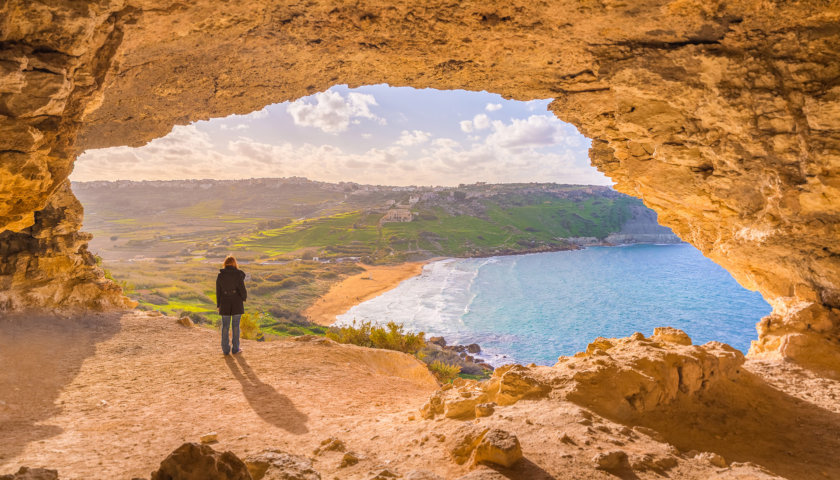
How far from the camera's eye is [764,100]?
550 centimetres

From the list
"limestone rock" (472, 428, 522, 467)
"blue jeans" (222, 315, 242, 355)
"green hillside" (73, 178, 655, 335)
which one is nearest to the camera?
"limestone rock" (472, 428, 522, 467)

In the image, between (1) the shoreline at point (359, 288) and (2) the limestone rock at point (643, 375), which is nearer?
(2) the limestone rock at point (643, 375)

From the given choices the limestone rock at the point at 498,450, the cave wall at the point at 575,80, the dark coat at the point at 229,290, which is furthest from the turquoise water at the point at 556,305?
the limestone rock at the point at 498,450

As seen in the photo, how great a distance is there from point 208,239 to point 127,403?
73683mm

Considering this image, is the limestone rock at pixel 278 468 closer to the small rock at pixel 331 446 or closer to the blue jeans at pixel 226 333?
the small rock at pixel 331 446

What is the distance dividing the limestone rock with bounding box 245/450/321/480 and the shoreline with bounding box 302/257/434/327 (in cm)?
2647

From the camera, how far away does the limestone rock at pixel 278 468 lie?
128 inches

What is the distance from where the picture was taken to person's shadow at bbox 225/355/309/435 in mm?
5363

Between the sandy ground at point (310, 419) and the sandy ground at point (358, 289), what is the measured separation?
2272 centimetres

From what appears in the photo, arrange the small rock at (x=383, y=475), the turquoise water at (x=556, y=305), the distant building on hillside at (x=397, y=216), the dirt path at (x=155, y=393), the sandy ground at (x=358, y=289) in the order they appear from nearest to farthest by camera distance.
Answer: the small rock at (x=383, y=475) < the dirt path at (x=155, y=393) < the turquoise water at (x=556, y=305) < the sandy ground at (x=358, y=289) < the distant building on hillside at (x=397, y=216)

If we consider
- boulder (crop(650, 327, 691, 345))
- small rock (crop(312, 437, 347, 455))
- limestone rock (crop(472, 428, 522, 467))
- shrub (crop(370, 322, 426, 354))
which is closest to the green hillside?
shrub (crop(370, 322, 426, 354))

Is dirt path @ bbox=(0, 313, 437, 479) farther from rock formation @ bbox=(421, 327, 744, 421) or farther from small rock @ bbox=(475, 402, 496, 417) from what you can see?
small rock @ bbox=(475, 402, 496, 417)

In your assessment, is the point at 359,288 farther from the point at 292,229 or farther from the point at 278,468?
the point at 292,229

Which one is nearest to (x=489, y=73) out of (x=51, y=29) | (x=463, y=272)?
(x=51, y=29)
